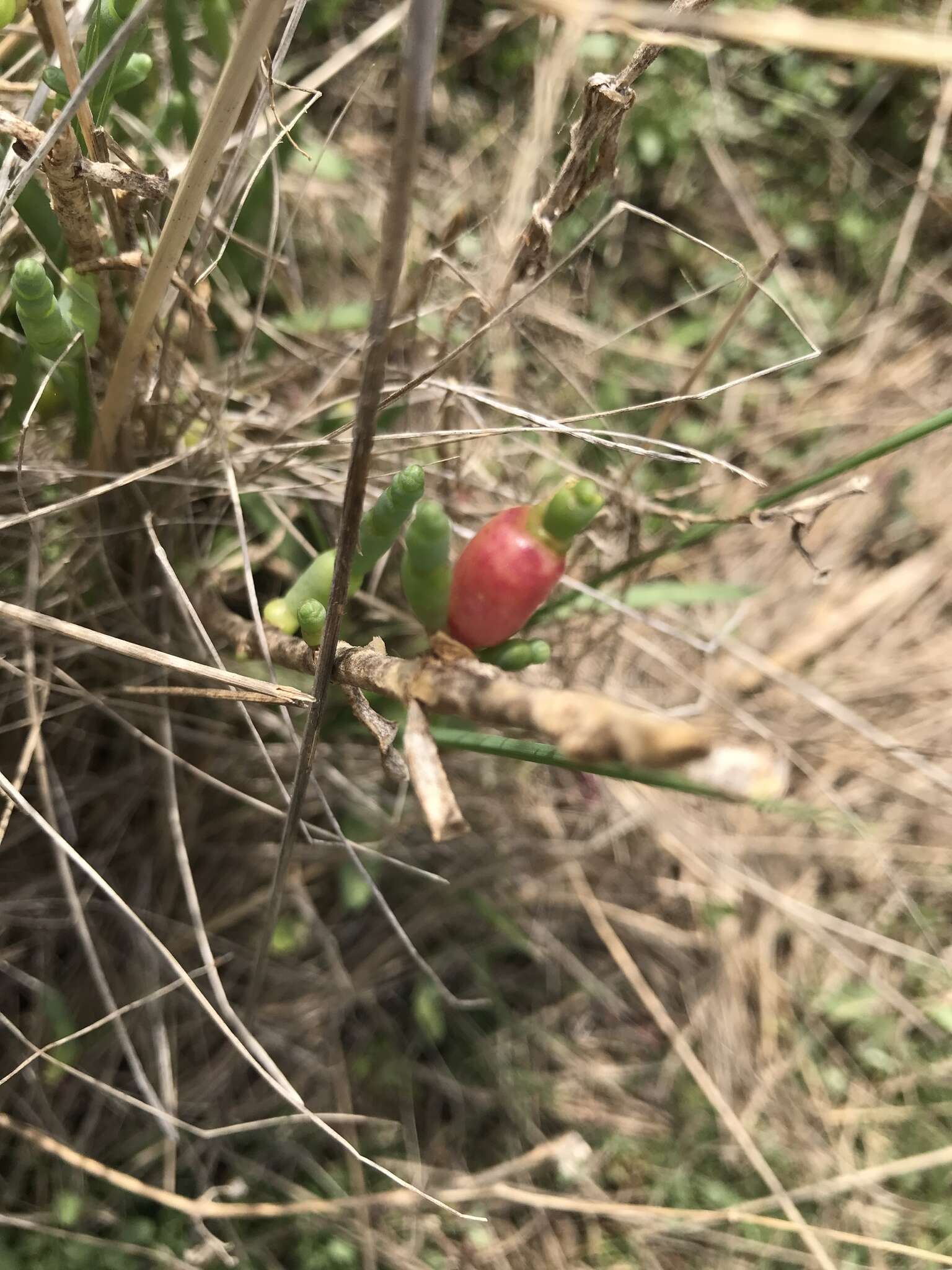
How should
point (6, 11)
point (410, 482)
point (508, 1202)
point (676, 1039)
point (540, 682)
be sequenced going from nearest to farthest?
1. point (410, 482)
2. point (6, 11)
3. point (540, 682)
4. point (508, 1202)
5. point (676, 1039)

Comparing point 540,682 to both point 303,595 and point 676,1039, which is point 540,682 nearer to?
point 303,595

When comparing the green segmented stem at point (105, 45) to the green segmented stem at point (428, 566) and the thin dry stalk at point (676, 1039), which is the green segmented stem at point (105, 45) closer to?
the green segmented stem at point (428, 566)

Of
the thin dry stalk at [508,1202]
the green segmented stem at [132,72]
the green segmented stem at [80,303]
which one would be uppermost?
the green segmented stem at [132,72]

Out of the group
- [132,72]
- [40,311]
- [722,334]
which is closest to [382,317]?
[40,311]

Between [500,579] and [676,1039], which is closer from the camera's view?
[500,579]

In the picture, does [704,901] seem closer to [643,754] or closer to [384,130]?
[643,754]

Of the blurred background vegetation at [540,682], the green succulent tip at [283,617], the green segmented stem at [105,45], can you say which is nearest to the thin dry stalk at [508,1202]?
the blurred background vegetation at [540,682]

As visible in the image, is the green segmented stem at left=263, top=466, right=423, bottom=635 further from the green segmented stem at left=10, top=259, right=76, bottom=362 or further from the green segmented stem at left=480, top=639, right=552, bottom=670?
the green segmented stem at left=10, top=259, right=76, bottom=362

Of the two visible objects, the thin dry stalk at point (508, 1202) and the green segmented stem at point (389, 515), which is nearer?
the green segmented stem at point (389, 515)
